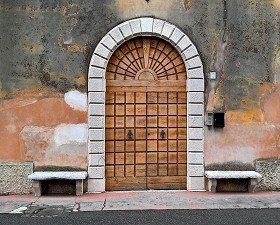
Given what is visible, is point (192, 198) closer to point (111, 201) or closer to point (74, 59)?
point (111, 201)

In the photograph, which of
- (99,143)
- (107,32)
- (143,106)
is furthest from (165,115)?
(107,32)

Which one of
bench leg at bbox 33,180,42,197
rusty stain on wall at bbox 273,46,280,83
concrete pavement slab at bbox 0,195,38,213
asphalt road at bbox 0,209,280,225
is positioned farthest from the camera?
rusty stain on wall at bbox 273,46,280,83

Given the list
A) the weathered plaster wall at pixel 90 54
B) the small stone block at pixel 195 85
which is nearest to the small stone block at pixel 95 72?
the weathered plaster wall at pixel 90 54

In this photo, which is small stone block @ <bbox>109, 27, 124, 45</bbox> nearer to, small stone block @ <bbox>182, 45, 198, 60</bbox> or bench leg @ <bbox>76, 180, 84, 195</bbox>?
small stone block @ <bbox>182, 45, 198, 60</bbox>

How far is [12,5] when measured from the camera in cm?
858

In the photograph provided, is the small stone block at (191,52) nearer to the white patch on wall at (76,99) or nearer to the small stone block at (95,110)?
the small stone block at (95,110)

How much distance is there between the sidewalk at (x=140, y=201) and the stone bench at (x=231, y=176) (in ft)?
0.59

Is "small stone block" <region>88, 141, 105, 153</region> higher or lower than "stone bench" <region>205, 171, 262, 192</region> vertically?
higher

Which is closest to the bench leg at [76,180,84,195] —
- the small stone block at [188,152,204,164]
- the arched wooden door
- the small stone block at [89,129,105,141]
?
the arched wooden door

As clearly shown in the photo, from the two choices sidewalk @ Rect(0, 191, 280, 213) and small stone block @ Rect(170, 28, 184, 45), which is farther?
small stone block @ Rect(170, 28, 184, 45)

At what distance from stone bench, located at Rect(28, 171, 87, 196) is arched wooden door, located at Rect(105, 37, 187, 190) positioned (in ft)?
2.33

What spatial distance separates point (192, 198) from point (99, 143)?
236 cm

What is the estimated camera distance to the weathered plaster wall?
8516mm

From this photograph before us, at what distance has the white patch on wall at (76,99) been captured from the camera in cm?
855
